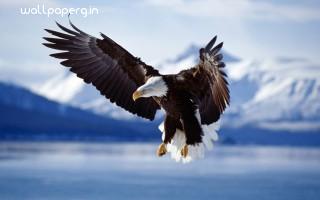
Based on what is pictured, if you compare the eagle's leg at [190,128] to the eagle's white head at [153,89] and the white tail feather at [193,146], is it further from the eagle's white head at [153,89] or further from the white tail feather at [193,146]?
the eagle's white head at [153,89]

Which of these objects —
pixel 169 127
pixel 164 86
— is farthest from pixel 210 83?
pixel 169 127

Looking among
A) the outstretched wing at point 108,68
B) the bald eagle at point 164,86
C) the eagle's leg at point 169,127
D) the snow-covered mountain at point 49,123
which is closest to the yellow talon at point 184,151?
the bald eagle at point 164,86

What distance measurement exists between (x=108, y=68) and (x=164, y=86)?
50.5 inches

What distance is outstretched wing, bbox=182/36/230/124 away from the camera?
6543 millimetres

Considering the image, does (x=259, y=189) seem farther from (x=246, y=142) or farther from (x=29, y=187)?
(x=246, y=142)

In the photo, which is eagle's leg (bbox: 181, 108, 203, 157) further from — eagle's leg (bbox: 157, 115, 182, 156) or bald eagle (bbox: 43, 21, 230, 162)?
eagle's leg (bbox: 157, 115, 182, 156)

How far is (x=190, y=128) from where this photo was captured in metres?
7.07

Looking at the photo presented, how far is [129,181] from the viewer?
124 feet

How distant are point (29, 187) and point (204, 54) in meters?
26.3

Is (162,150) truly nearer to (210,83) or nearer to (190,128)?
(190,128)

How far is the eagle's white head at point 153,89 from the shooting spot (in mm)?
6496

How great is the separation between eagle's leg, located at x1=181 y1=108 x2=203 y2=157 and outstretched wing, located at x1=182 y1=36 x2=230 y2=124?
89 millimetres

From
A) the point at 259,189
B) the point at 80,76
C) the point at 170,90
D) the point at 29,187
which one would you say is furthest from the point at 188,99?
the point at 259,189

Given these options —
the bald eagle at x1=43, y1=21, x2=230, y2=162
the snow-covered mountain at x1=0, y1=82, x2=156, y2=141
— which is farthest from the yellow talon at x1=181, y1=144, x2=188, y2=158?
the snow-covered mountain at x1=0, y1=82, x2=156, y2=141
